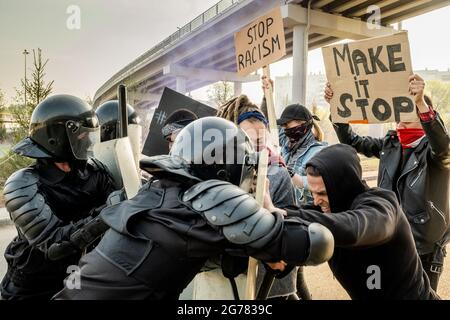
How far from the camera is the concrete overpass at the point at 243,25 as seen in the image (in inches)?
480

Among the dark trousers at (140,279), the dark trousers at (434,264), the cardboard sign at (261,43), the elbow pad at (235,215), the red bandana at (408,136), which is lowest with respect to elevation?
the dark trousers at (434,264)

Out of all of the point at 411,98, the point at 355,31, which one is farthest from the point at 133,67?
the point at 411,98

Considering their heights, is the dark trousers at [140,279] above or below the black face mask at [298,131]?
below

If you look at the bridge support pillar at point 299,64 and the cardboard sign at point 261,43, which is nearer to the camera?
the cardboard sign at point 261,43

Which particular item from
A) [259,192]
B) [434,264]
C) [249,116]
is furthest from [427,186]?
[259,192]

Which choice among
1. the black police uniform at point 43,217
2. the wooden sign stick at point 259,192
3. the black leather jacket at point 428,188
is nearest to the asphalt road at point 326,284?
the black leather jacket at point 428,188

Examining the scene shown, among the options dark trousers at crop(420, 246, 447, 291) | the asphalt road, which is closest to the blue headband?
dark trousers at crop(420, 246, 447, 291)

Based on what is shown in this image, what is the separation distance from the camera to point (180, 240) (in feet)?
4.56

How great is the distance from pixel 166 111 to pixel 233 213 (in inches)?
110

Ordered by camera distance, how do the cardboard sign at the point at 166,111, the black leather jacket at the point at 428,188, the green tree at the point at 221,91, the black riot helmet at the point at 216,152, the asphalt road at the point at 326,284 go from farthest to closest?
the green tree at the point at 221,91, the asphalt road at the point at 326,284, the cardboard sign at the point at 166,111, the black leather jacket at the point at 428,188, the black riot helmet at the point at 216,152

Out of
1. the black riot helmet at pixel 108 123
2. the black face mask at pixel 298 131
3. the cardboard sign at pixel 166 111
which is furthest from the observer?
the cardboard sign at pixel 166 111

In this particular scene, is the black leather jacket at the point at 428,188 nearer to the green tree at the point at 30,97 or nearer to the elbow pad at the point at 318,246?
the elbow pad at the point at 318,246

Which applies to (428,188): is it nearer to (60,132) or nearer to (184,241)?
(184,241)

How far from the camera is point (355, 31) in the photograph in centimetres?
1355
